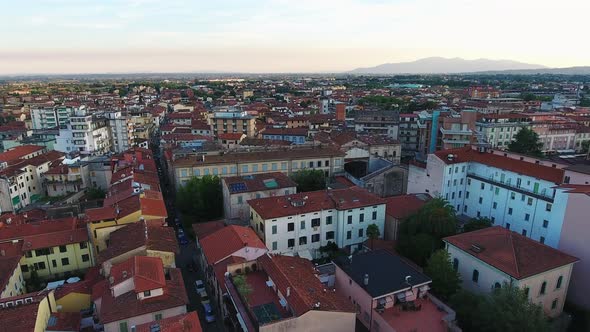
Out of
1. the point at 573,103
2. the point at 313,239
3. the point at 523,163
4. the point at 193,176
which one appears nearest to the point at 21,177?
the point at 193,176

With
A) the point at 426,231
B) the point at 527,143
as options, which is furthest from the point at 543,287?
the point at 527,143

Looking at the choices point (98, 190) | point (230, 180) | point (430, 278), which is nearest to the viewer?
point (430, 278)

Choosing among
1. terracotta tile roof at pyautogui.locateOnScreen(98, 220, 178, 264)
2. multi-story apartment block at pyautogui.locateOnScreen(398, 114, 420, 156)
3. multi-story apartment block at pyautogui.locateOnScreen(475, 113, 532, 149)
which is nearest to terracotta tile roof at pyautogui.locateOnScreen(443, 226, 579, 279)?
terracotta tile roof at pyautogui.locateOnScreen(98, 220, 178, 264)

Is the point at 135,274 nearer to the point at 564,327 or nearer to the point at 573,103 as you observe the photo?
the point at 564,327

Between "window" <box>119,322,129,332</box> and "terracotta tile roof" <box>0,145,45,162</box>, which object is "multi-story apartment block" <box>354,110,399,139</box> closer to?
"terracotta tile roof" <box>0,145,45,162</box>

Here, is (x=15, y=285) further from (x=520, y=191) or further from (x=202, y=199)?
(x=520, y=191)

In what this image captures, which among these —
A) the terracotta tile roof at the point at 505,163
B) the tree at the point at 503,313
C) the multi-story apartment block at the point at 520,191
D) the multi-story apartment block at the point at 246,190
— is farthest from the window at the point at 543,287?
the multi-story apartment block at the point at 246,190
